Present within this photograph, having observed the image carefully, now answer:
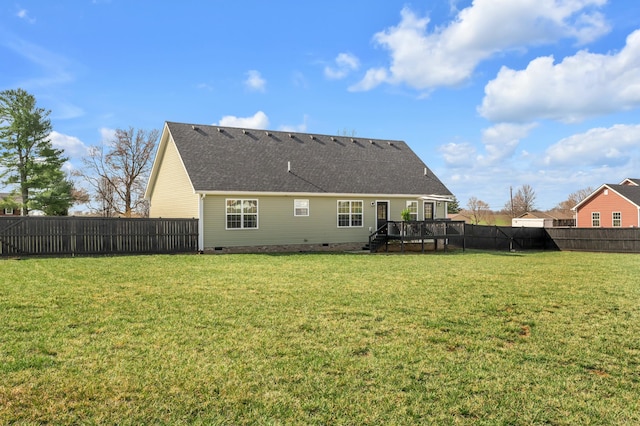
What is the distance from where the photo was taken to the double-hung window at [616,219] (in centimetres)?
3375

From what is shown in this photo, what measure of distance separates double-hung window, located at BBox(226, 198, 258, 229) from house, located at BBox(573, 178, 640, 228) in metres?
29.4

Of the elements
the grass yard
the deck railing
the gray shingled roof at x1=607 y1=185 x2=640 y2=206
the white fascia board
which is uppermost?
the gray shingled roof at x1=607 y1=185 x2=640 y2=206

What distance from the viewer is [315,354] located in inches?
183

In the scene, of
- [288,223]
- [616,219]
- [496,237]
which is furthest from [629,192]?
[288,223]

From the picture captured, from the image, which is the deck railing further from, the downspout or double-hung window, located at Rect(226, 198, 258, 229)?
the downspout

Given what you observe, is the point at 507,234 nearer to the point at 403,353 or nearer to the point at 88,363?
the point at 403,353

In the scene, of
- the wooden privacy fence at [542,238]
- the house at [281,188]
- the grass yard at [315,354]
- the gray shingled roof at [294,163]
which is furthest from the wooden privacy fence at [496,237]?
the grass yard at [315,354]

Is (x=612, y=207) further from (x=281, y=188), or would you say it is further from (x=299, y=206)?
(x=281, y=188)

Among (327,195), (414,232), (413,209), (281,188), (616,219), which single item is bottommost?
(414,232)

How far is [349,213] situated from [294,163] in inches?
148

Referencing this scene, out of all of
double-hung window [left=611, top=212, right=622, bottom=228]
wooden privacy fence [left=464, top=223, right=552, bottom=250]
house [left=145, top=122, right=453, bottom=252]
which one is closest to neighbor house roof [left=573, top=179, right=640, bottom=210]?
double-hung window [left=611, top=212, right=622, bottom=228]

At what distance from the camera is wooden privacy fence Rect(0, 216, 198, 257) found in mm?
15094

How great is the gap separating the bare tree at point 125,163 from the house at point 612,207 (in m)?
37.7

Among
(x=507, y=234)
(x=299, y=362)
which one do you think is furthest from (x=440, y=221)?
(x=299, y=362)
